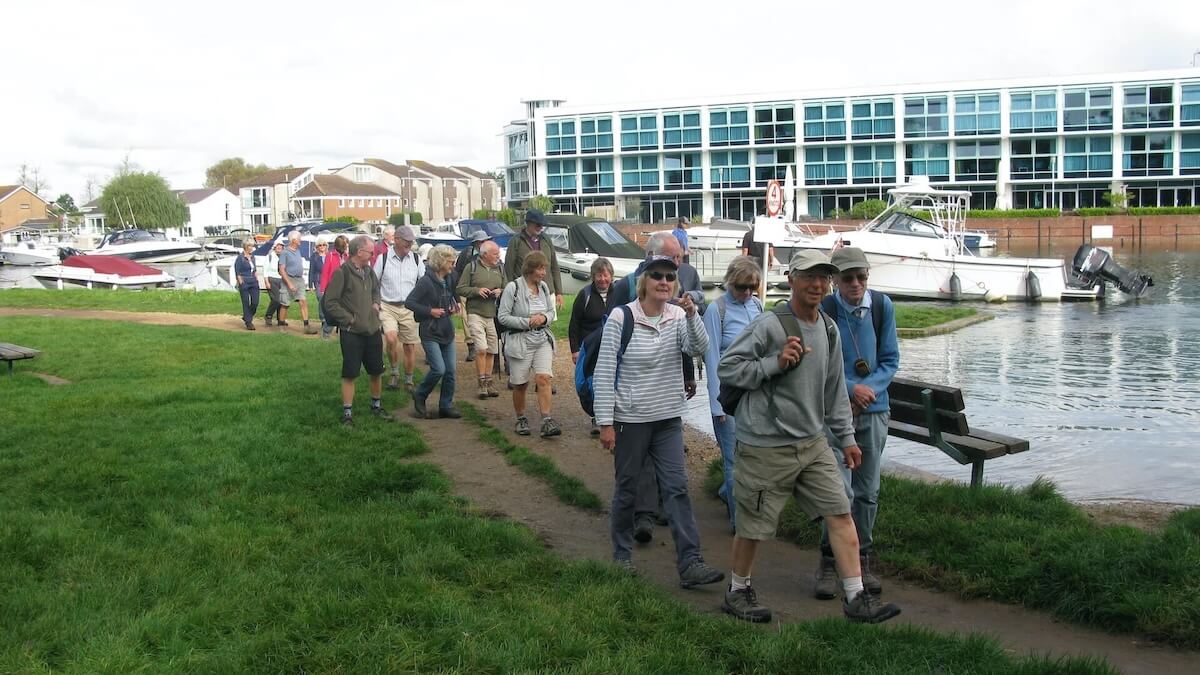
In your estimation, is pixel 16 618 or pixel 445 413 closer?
pixel 16 618

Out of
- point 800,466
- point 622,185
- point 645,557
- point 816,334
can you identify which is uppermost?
point 622,185

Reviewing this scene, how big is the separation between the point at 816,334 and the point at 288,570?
120 inches

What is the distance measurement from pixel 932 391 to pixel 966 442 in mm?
533

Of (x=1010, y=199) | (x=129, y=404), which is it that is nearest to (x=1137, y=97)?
(x=1010, y=199)

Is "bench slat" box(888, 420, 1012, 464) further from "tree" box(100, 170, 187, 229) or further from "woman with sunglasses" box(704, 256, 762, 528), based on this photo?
"tree" box(100, 170, 187, 229)

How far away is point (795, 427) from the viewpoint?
17.9 feet

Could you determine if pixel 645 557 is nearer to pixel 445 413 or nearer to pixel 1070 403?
pixel 445 413

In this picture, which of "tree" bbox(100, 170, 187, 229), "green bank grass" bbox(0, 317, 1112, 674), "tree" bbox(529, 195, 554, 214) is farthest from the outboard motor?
"tree" bbox(100, 170, 187, 229)

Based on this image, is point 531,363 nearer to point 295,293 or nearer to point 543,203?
point 295,293

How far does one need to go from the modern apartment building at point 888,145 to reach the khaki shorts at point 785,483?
276 ft

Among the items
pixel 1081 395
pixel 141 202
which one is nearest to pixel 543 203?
pixel 141 202

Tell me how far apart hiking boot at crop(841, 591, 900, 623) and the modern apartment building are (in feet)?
276

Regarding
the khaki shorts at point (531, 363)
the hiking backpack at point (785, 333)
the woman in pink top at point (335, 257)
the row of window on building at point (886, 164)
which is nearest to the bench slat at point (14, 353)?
the woman in pink top at point (335, 257)

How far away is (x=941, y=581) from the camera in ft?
20.3
